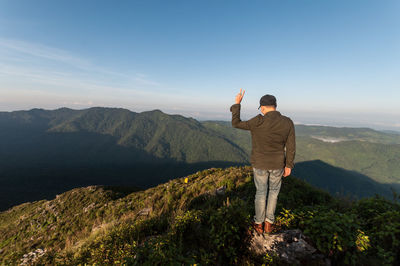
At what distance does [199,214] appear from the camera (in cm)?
438

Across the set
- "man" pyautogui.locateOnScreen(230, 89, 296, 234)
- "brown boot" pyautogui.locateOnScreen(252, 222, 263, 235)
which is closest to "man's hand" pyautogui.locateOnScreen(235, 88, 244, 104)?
"man" pyautogui.locateOnScreen(230, 89, 296, 234)

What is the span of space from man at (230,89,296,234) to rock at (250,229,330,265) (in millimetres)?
262

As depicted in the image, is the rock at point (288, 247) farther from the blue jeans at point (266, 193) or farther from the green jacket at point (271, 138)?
the green jacket at point (271, 138)

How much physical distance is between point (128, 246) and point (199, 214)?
1.80m

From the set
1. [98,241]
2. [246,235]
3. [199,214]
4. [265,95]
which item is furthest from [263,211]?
[98,241]

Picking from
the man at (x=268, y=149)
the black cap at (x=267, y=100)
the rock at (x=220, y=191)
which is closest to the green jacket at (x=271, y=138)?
the man at (x=268, y=149)

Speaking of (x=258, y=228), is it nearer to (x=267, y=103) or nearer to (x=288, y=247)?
(x=288, y=247)

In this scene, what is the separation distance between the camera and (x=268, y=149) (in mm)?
3904

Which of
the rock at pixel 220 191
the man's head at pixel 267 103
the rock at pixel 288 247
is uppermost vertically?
the man's head at pixel 267 103

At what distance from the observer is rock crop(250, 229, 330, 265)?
10.6 feet

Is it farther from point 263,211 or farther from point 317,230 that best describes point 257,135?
point 317,230

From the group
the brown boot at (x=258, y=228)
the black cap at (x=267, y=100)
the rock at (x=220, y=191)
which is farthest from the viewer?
the rock at (x=220, y=191)

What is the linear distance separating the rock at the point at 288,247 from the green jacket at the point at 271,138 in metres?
1.49

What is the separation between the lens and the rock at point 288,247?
3.25 m
